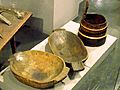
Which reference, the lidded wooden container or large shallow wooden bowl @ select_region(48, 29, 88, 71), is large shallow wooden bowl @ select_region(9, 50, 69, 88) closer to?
large shallow wooden bowl @ select_region(48, 29, 88, 71)

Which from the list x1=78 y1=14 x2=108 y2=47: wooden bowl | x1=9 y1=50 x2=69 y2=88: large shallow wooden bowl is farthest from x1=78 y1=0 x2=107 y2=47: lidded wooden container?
x1=9 y1=50 x2=69 y2=88: large shallow wooden bowl

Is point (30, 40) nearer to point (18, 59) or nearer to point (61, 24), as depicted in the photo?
point (61, 24)

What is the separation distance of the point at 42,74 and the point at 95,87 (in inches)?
17.4

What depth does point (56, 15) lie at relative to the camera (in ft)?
5.38

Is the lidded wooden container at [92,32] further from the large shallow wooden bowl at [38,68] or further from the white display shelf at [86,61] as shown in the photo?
the large shallow wooden bowl at [38,68]

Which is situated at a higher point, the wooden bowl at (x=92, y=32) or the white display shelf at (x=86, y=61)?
the wooden bowl at (x=92, y=32)

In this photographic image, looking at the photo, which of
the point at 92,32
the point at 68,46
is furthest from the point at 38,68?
the point at 92,32

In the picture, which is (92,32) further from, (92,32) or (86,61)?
(86,61)

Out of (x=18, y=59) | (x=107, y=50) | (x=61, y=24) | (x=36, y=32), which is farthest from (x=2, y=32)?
(x=107, y=50)

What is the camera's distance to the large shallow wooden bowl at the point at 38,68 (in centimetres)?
109

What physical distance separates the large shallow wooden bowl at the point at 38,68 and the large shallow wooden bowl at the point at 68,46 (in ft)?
0.34

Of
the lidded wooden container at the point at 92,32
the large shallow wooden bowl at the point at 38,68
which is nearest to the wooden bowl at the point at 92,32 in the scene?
the lidded wooden container at the point at 92,32

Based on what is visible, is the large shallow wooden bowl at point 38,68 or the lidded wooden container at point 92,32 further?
the lidded wooden container at point 92,32

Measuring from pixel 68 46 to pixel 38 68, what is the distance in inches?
10.6
